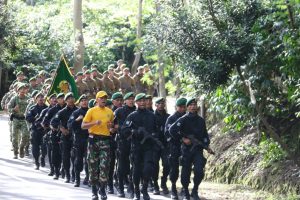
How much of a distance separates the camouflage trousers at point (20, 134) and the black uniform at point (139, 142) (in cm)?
731

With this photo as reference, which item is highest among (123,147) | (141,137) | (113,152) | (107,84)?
(107,84)

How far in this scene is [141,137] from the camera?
15.5 meters

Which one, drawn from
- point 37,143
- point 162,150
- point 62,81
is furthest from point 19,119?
point 162,150

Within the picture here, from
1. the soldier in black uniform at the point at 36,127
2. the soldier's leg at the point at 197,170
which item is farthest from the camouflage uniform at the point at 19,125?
the soldier's leg at the point at 197,170

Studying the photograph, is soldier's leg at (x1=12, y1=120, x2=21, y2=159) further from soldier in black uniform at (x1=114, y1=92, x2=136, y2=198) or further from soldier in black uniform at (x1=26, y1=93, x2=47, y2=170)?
soldier in black uniform at (x1=114, y1=92, x2=136, y2=198)

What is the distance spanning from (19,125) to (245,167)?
24.5 ft

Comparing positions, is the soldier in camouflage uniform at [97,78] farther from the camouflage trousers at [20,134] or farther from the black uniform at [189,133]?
the black uniform at [189,133]

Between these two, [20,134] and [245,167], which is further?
[20,134]

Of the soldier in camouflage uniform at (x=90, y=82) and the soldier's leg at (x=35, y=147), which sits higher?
the soldier in camouflage uniform at (x=90, y=82)

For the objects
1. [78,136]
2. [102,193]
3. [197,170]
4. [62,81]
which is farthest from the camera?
[62,81]

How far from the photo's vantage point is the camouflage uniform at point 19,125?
22453 mm

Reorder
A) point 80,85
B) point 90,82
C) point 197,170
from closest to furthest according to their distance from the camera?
point 197,170
point 80,85
point 90,82

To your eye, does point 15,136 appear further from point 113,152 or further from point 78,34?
point 78,34

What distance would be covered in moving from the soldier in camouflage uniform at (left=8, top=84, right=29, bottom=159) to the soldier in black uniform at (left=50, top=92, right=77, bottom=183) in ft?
14.0
